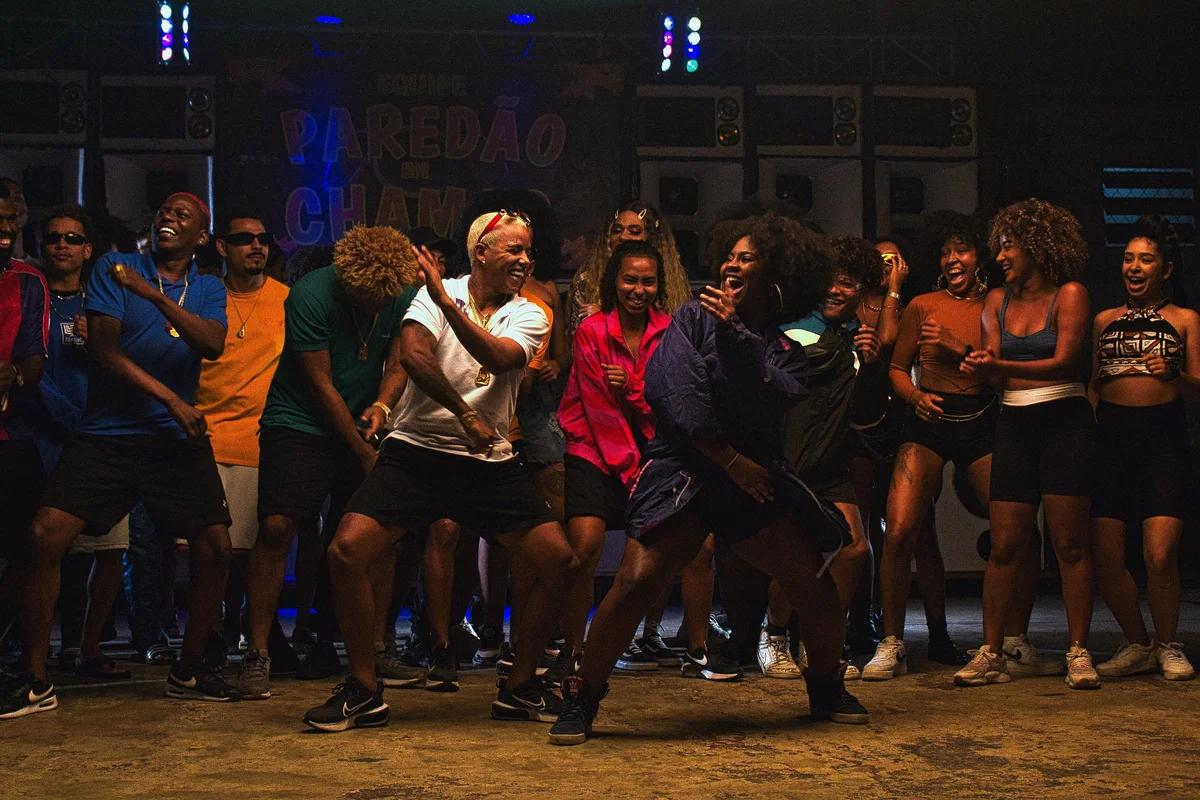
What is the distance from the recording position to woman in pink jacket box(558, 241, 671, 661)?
4.83 metres

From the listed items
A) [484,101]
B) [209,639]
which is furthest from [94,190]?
[209,639]

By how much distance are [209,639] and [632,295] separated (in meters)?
2.00

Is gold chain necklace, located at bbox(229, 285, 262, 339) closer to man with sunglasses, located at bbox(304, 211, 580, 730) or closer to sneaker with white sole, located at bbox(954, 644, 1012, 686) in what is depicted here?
man with sunglasses, located at bbox(304, 211, 580, 730)

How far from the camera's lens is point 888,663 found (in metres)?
5.19

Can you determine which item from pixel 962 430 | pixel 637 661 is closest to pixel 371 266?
pixel 637 661

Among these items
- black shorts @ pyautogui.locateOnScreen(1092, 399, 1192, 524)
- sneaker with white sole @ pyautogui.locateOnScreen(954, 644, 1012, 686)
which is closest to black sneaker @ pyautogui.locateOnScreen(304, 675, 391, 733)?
sneaker with white sole @ pyautogui.locateOnScreen(954, 644, 1012, 686)

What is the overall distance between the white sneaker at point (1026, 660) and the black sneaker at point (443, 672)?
2.12m

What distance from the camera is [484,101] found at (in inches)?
416

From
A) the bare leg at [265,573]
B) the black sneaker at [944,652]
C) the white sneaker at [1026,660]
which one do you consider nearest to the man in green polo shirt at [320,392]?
the bare leg at [265,573]

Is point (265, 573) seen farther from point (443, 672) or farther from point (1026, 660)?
point (1026, 660)

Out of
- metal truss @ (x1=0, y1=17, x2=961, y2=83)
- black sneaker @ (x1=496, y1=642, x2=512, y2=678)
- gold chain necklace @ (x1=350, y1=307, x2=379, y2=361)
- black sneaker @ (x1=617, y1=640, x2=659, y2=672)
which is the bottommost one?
black sneaker @ (x1=617, y1=640, x2=659, y2=672)

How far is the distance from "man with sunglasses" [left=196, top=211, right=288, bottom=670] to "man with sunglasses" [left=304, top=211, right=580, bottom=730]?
1.24 meters

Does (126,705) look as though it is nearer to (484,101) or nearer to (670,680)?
(670,680)

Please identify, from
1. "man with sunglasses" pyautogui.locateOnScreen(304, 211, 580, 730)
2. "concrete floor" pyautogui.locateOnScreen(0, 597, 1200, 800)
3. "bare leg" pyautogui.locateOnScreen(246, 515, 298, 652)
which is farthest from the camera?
"bare leg" pyautogui.locateOnScreen(246, 515, 298, 652)
